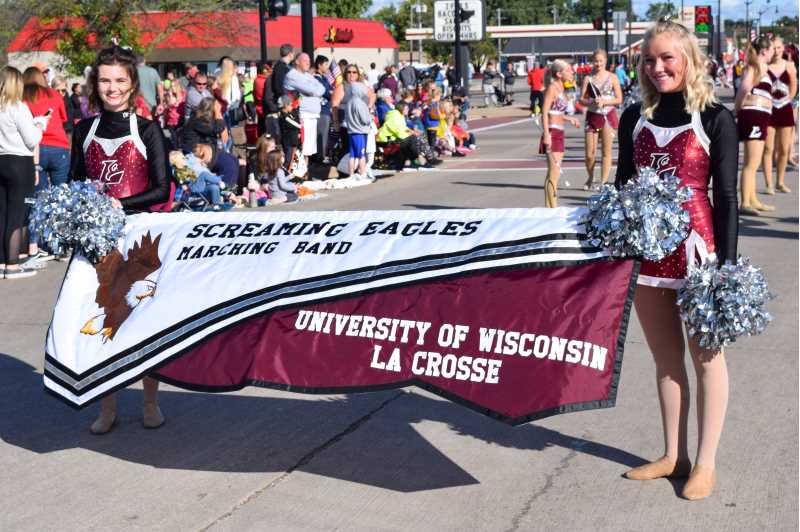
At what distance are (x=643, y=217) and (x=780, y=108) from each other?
31.7ft

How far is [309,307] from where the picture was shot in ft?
15.3

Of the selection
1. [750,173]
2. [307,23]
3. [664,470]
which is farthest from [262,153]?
[664,470]

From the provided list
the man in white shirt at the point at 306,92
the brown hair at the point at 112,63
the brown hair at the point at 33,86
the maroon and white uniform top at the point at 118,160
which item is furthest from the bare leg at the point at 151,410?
the man in white shirt at the point at 306,92

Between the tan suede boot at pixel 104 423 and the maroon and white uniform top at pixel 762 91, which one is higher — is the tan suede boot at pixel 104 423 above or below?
below

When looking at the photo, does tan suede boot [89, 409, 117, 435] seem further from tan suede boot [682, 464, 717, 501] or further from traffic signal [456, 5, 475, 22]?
traffic signal [456, 5, 475, 22]

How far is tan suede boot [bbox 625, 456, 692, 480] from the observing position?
4.73 metres

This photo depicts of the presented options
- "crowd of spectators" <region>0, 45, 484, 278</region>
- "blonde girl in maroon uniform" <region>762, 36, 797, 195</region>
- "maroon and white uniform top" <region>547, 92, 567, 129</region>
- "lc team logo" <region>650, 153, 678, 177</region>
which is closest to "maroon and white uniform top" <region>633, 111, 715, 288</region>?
"lc team logo" <region>650, 153, 678, 177</region>

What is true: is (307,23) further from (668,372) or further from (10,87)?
(668,372)

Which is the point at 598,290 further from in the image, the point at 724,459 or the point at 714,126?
the point at 724,459

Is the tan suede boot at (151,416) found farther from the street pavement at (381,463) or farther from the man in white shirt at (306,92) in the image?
the man in white shirt at (306,92)

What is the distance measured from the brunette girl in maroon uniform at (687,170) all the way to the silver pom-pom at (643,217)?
148 mm

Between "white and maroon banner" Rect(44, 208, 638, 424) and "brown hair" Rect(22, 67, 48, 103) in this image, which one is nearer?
"white and maroon banner" Rect(44, 208, 638, 424)

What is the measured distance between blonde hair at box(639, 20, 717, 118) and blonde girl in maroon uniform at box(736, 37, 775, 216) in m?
7.88

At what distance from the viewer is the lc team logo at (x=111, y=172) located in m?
5.55
